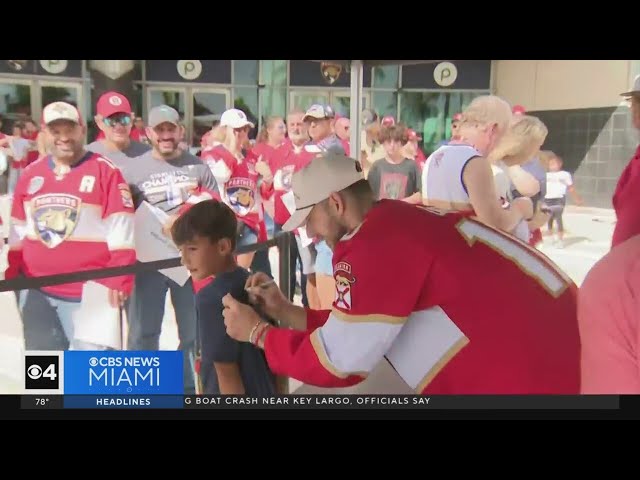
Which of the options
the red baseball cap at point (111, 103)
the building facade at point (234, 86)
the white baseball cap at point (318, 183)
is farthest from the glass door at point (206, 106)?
the white baseball cap at point (318, 183)

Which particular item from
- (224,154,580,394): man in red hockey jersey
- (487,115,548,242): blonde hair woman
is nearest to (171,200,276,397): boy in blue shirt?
(224,154,580,394): man in red hockey jersey

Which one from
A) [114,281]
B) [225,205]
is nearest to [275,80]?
[225,205]

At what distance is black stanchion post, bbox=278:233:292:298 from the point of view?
218cm

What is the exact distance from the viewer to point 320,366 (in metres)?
1.74

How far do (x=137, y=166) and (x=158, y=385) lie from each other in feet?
2.55

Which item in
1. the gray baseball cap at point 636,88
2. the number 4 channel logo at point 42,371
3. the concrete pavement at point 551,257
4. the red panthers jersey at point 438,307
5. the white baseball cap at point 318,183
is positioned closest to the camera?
the red panthers jersey at point 438,307

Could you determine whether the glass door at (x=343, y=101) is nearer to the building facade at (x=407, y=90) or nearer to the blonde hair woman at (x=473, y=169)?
the building facade at (x=407, y=90)

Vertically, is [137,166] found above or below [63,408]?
above

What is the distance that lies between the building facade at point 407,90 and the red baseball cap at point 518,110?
17 mm

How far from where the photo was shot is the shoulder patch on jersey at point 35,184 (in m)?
2.21

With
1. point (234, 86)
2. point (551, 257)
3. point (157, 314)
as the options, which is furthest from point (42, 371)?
point (551, 257)

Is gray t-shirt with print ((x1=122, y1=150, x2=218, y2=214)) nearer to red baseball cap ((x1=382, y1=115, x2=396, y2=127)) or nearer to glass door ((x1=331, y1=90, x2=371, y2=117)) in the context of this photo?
glass door ((x1=331, y1=90, x2=371, y2=117))

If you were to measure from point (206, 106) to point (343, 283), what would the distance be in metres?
0.90
